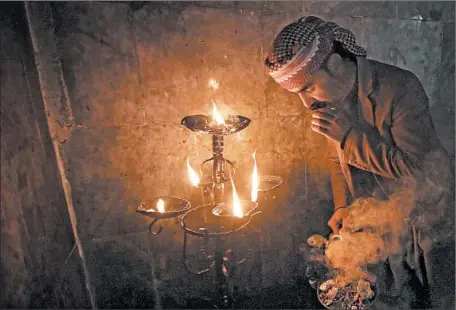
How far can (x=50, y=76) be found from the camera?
4.02m

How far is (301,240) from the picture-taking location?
218 inches

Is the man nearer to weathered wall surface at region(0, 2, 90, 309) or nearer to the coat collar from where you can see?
the coat collar

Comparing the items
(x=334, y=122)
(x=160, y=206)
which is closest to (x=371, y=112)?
(x=334, y=122)

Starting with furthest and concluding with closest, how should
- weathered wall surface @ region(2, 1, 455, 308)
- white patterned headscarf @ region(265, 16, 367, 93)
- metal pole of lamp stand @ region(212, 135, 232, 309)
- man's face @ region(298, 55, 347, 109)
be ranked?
weathered wall surface @ region(2, 1, 455, 308)
man's face @ region(298, 55, 347, 109)
white patterned headscarf @ region(265, 16, 367, 93)
metal pole of lamp stand @ region(212, 135, 232, 309)

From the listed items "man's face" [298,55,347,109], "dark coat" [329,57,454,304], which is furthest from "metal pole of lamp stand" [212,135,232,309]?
"dark coat" [329,57,454,304]

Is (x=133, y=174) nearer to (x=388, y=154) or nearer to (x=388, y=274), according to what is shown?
(x=388, y=154)

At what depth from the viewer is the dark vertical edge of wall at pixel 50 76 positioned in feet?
12.6

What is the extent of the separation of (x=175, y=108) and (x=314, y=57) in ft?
6.42

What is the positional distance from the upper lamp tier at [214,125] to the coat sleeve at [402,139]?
1324 millimetres

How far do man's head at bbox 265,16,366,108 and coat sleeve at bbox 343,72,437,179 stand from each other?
A: 0.60 m

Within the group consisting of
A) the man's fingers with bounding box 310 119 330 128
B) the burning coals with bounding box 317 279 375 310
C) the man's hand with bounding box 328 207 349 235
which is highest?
A: the man's fingers with bounding box 310 119 330 128

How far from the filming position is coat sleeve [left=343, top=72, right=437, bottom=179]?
360 cm

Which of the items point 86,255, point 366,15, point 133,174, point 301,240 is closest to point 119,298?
point 86,255

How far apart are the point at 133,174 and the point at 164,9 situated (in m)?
2.24
